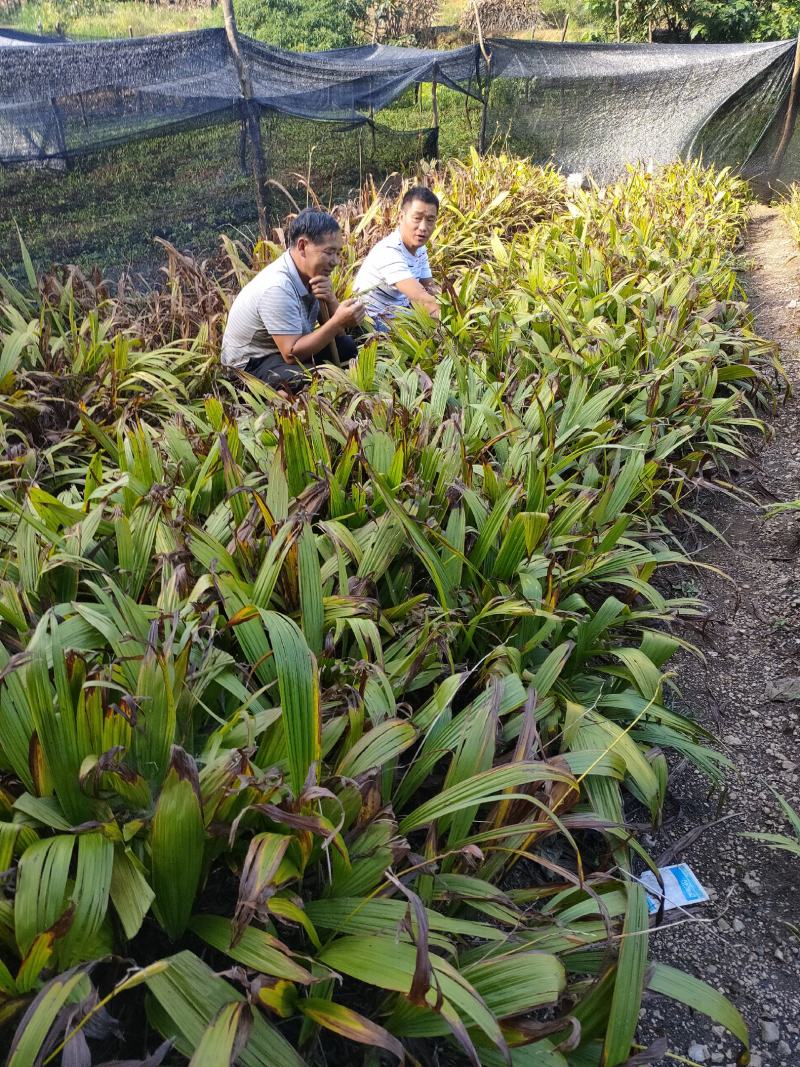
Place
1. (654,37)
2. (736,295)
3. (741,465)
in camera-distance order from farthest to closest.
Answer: (654,37), (736,295), (741,465)

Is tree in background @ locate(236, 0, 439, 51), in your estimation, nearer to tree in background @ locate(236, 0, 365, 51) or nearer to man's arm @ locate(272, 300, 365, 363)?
tree in background @ locate(236, 0, 365, 51)

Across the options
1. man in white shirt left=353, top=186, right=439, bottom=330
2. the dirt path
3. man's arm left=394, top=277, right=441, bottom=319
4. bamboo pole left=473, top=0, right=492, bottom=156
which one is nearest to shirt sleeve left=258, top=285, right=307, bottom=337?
man in white shirt left=353, top=186, right=439, bottom=330

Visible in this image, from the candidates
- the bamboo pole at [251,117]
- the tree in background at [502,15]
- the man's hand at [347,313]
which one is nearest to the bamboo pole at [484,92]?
the bamboo pole at [251,117]

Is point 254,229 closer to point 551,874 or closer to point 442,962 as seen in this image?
point 551,874

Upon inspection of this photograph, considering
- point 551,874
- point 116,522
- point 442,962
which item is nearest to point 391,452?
point 116,522

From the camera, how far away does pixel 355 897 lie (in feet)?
3.49

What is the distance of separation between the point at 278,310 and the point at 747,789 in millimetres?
2193

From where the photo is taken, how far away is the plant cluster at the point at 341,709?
948 mm

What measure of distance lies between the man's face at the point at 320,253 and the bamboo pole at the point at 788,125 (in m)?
6.90

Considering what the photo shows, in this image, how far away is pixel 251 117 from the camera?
4.43 m

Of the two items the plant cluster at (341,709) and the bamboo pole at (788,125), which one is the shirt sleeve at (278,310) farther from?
the bamboo pole at (788,125)

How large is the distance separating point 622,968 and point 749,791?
84 cm

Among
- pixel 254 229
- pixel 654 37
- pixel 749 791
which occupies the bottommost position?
pixel 749 791

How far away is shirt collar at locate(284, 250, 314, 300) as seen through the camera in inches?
118
